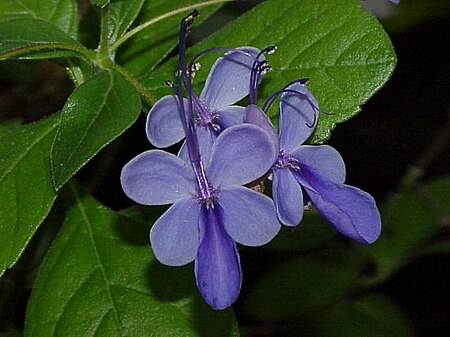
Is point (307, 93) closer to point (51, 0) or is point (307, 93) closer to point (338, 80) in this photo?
point (338, 80)

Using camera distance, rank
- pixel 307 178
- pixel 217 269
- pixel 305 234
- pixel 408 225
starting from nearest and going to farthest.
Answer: pixel 217 269, pixel 307 178, pixel 305 234, pixel 408 225

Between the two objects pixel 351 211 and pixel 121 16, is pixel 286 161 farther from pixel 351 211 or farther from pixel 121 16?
pixel 121 16

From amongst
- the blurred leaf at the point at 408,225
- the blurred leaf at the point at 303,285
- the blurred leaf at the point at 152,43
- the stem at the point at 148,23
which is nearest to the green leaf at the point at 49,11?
the blurred leaf at the point at 152,43

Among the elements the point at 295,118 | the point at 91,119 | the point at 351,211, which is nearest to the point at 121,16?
the point at 91,119

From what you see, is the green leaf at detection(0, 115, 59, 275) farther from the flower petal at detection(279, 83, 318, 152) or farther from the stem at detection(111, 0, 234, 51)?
the flower petal at detection(279, 83, 318, 152)

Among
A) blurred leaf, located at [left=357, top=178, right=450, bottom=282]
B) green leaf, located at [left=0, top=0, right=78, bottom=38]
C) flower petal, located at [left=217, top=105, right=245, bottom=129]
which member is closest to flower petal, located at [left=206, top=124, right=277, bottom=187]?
flower petal, located at [left=217, top=105, right=245, bottom=129]

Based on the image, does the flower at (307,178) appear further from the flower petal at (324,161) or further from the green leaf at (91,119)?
the green leaf at (91,119)
